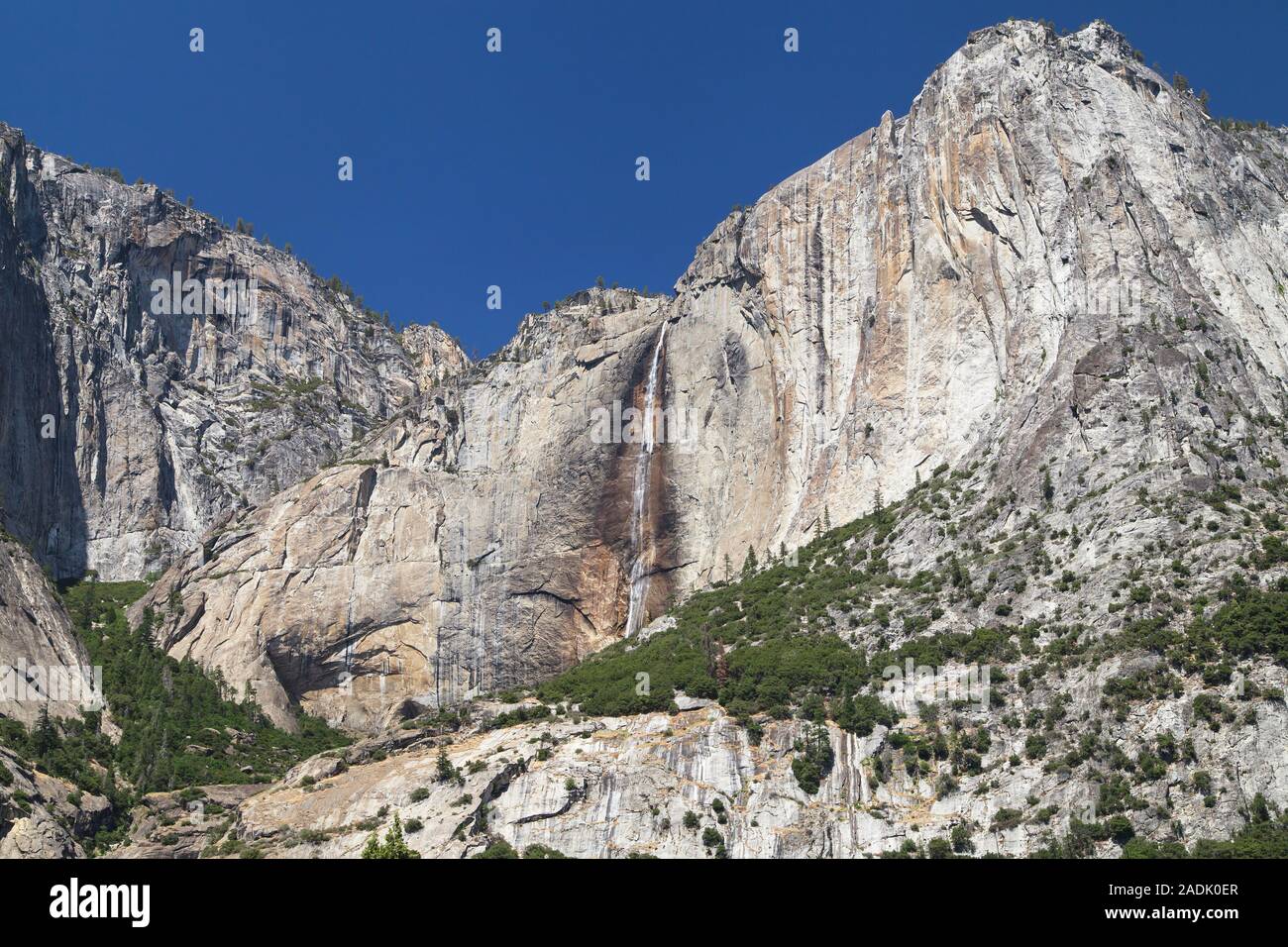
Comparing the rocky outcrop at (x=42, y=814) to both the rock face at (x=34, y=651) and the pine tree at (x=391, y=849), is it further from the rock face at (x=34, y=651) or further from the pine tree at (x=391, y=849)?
the pine tree at (x=391, y=849)

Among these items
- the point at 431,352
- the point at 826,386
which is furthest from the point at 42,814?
the point at 431,352

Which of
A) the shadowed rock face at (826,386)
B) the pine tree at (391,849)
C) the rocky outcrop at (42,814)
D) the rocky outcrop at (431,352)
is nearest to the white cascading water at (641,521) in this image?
the shadowed rock face at (826,386)

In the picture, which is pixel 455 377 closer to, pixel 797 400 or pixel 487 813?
pixel 797 400

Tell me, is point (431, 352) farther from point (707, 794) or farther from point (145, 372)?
point (707, 794)

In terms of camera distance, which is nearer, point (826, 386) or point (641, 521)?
point (826, 386)

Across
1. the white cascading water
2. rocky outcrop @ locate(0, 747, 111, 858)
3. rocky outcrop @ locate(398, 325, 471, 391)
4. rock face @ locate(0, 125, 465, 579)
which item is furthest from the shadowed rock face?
rocky outcrop @ locate(398, 325, 471, 391)

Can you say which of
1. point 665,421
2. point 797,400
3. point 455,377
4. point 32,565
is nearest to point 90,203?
point 455,377

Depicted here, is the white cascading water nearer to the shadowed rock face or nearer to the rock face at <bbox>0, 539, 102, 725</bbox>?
the shadowed rock face
